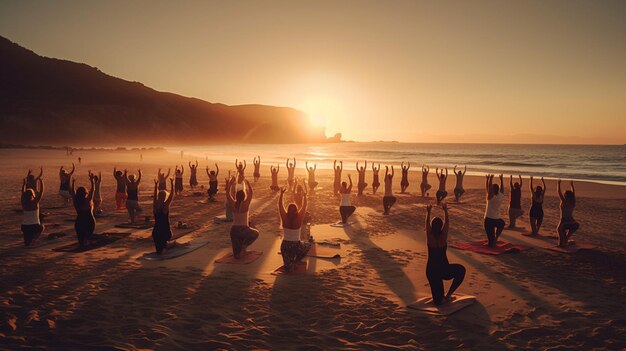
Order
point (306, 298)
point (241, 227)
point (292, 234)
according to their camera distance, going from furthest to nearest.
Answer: point (241, 227), point (292, 234), point (306, 298)

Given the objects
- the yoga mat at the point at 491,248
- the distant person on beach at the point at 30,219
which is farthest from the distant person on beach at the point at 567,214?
the distant person on beach at the point at 30,219

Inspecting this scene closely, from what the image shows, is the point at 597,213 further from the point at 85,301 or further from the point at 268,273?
the point at 85,301

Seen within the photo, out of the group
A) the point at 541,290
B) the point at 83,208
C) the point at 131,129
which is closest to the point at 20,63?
the point at 131,129

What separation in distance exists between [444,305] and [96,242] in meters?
9.46

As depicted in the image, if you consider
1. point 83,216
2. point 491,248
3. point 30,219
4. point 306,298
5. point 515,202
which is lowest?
point 306,298

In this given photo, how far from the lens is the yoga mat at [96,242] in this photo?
10528 millimetres

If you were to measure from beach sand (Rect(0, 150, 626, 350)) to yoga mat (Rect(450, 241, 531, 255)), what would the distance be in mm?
288

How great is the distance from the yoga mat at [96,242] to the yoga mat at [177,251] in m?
1.77

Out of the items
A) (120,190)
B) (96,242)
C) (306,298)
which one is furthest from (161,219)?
(120,190)

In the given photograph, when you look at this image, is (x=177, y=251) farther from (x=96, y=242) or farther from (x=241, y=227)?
(x=96, y=242)

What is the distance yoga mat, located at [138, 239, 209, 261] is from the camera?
33.0 feet

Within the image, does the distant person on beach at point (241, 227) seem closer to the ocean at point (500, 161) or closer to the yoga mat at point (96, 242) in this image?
the yoga mat at point (96, 242)

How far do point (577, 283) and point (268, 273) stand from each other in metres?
6.66

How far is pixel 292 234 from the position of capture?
8.91 meters
